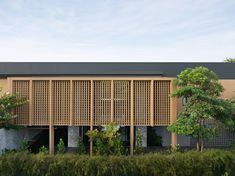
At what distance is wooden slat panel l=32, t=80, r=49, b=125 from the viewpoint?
1498 cm

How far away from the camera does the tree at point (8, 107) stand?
45.5 feet

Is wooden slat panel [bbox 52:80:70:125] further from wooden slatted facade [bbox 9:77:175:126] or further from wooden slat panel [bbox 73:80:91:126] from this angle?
wooden slat panel [bbox 73:80:91:126]

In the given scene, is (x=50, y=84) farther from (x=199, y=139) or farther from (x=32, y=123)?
(x=199, y=139)

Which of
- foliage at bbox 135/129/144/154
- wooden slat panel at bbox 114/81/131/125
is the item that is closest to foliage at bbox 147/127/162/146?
foliage at bbox 135/129/144/154

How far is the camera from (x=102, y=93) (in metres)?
15.2

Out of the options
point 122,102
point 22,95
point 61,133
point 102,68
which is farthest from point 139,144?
point 102,68

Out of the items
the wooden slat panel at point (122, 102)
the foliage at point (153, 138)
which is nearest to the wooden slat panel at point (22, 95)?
the wooden slat panel at point (122, 102)

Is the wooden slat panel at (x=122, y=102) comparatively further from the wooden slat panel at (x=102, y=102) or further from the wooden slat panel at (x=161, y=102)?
the wooden slat panel at (x=161, y=102)

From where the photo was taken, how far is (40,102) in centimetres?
1505

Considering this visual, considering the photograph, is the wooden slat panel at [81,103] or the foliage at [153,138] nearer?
the wooden slat panel at [81,103]

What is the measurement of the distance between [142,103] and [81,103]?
2.82 metres

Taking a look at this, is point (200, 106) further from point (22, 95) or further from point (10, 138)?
point (10, 138)

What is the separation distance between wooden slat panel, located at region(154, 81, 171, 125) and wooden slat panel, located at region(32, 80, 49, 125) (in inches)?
197

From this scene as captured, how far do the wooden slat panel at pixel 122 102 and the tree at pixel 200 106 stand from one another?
90.7 inches
